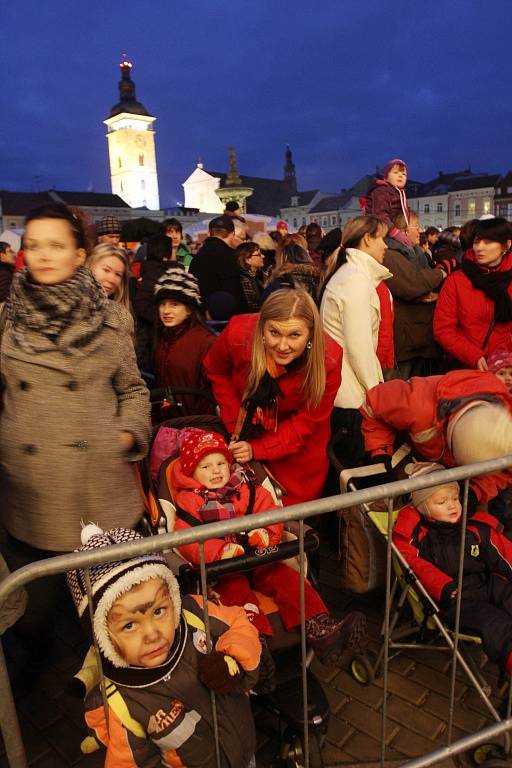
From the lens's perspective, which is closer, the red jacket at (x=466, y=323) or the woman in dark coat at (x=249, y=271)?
the red jacket at (x=466, y=323)

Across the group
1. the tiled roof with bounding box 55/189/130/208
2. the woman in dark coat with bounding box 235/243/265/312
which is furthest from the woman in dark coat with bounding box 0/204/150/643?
the tiled roof with bounding box 55/189/130/208

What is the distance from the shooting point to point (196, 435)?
288cm

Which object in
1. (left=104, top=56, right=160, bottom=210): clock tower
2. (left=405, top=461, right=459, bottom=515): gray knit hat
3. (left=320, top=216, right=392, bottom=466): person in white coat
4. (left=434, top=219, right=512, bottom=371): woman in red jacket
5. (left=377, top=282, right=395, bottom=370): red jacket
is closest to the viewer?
(left=405, top=461, right=459, bottom=515): gray knit hat

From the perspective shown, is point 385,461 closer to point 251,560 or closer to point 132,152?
point 251,560

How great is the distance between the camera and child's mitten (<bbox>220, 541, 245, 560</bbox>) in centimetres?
Result: 254

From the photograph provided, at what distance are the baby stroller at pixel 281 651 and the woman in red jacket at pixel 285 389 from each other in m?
0.50

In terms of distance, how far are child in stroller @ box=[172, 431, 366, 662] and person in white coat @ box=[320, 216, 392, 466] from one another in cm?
121

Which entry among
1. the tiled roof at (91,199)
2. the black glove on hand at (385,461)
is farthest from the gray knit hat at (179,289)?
the tiled roof at (91,199)

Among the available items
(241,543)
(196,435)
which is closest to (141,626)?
(241,543)

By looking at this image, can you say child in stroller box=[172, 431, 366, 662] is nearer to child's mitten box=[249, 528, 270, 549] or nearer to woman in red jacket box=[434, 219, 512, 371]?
child's mitten box=[249, 528, 270, 549]

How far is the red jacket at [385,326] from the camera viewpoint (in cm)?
434

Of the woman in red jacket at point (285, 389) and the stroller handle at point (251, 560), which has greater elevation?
the woman in red jacket at point (285, 389)

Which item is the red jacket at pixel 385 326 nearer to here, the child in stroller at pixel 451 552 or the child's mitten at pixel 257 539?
the child in stroller at pixel 451 552

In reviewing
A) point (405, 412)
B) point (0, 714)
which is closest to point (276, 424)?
point (405, 412)
